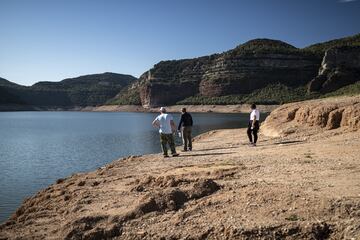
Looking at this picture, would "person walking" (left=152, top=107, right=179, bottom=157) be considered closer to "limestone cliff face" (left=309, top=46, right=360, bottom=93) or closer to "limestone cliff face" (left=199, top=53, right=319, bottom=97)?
"limestone cliff face" (left=309, top=46, right=360, bottom=93)

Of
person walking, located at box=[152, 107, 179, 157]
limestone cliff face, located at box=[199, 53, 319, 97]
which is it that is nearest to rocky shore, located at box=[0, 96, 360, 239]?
person walking, located at box=[152, 107, 179, 157]

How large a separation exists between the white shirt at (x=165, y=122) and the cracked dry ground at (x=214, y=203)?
2.89 m

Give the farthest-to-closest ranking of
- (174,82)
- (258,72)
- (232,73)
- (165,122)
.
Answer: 1. (174,82)
2. (232,73)
3. (258,72)
4. (165,122)

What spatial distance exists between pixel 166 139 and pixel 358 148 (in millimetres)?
7187

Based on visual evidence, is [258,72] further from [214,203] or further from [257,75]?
[214,203]

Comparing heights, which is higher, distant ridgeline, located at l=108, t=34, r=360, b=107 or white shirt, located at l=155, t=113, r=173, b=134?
distant ridgeline, located at l=108, t=34, r=360, b=107

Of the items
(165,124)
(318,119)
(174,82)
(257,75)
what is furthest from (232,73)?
(165,124)

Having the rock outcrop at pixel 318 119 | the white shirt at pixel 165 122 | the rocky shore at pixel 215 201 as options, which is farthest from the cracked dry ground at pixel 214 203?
the rock outcrop at pixel 318 119

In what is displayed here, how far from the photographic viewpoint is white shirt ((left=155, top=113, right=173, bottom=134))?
17.4 meters

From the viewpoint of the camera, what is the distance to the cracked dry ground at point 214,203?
26.5ft

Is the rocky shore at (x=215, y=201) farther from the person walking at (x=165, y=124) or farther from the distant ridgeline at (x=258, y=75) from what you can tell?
the distant ridgeline at (x=258, y=75)

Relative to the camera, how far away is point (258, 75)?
152m

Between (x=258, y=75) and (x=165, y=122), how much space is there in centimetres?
13847

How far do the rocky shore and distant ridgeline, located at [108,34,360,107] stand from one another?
112 metres
